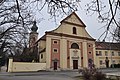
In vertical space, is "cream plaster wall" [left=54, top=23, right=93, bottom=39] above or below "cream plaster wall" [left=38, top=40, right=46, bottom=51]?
above

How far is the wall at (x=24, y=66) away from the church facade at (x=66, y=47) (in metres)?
1.61

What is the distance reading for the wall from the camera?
42.4 metres

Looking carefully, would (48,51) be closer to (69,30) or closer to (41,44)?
(41,44)

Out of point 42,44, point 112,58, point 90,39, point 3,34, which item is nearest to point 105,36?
point 3,34

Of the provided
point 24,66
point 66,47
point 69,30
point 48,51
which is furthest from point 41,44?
point 24,66

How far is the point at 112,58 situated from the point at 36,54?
1115 inches

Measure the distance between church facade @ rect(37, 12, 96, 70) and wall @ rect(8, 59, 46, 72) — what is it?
1.61 m

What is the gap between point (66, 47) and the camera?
163 feet

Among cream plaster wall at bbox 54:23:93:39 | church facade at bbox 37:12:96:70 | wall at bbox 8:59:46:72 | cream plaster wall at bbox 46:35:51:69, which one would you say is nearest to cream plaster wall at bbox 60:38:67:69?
church facade at bbox 37:12:96:70

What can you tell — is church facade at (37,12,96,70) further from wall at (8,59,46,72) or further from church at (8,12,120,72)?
wall at (8,59,46,72)

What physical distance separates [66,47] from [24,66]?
11178 mm

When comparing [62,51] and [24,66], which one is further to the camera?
[62,51]

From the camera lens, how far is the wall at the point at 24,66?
139 ft

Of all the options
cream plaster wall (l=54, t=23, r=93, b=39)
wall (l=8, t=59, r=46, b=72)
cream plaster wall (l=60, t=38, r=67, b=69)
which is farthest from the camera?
cream plaster wall (l=54, t=23, r=93, b=39)
